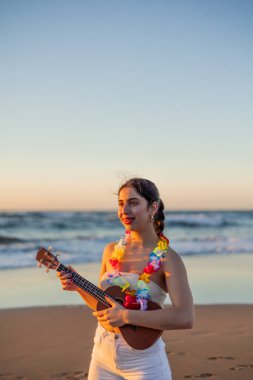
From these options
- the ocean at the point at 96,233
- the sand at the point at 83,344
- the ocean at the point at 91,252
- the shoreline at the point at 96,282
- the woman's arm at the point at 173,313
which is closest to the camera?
the woman's arm at the point at 173,313

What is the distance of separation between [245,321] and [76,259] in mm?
7170

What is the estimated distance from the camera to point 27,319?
6.39 metres

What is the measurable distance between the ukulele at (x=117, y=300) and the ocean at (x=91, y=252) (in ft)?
0.41

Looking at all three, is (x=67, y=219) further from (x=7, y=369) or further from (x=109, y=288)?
(x=109, y=288)

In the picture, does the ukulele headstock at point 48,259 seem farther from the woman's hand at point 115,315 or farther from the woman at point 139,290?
the woman's hand at point 115,315

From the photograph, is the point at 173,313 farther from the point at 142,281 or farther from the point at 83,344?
the point at 83,344

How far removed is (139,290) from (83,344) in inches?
123

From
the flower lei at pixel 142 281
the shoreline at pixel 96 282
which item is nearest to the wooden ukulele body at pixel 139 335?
the flower lei at pixel 142 281

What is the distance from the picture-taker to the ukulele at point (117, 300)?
2.61m

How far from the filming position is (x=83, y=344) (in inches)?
220

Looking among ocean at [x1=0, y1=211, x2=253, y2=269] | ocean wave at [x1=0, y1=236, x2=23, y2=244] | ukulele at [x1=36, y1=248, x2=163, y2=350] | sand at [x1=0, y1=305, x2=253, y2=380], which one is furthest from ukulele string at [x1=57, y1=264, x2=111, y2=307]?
ocean wave at [x1=0, y1=236, x2=23, y2=244]

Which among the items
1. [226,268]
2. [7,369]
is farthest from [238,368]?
[226,268]

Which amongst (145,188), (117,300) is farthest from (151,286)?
(145,188)

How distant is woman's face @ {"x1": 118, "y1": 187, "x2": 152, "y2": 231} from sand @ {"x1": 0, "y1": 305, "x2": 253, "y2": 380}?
2.36m
